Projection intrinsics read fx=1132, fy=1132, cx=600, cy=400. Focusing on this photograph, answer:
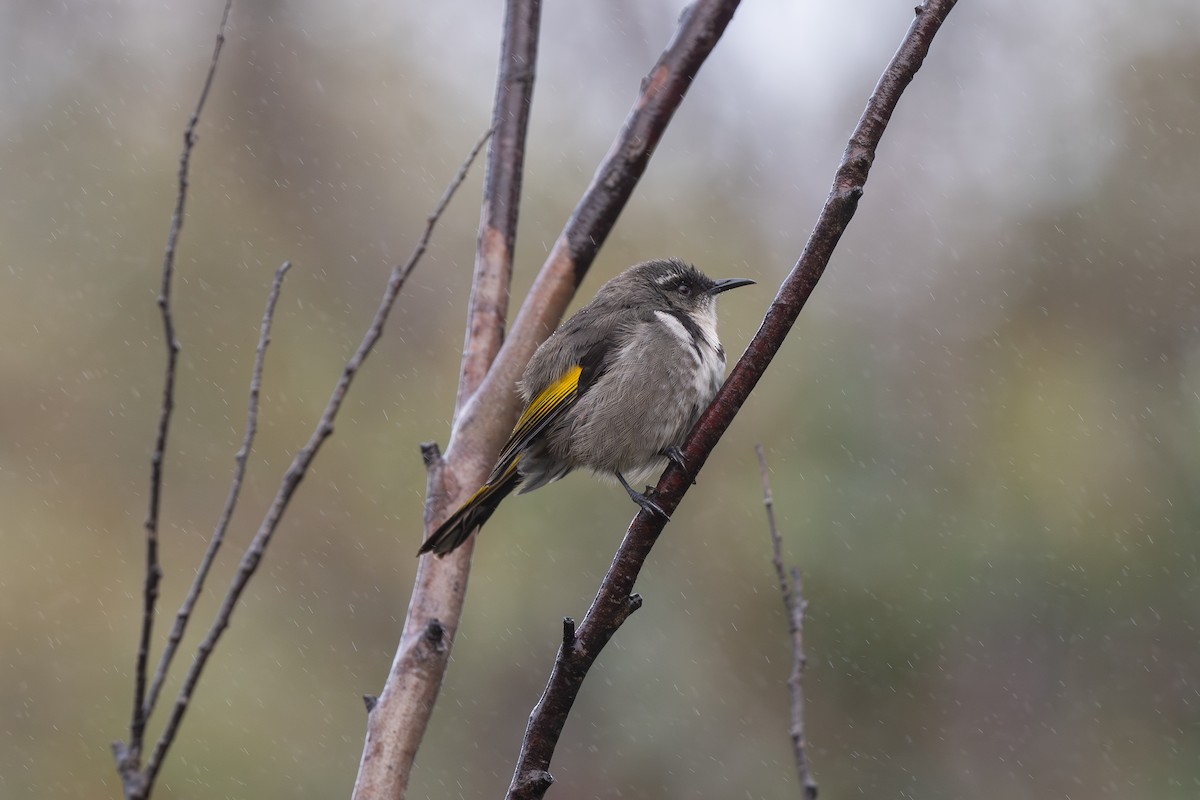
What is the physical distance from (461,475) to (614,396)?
1.01 meters

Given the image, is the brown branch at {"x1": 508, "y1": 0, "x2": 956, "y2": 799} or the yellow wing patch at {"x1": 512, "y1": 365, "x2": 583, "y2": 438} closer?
the brown branch at {"x1": 508, "y1": 0, "x2": 956, "y2": 799}

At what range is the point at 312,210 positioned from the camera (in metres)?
11.2

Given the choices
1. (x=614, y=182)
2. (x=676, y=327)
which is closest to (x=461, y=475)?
(x=614, y=182)

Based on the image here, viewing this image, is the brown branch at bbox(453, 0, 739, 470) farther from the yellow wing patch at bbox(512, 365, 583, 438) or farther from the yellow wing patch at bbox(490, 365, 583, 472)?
the yellow wing patch at bbox(512, 365, 583, 438)

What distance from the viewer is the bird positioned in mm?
3902

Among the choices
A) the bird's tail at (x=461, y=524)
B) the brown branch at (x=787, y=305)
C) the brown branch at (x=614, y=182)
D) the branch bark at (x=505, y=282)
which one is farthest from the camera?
the brown branch at (x=614, y=182)

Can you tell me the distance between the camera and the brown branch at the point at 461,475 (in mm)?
2496

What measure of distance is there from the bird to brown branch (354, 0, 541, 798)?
37 cm

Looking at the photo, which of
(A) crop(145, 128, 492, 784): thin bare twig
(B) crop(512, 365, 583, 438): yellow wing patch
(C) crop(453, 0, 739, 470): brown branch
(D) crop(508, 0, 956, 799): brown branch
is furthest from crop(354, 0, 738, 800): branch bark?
(A) crop(145, 128, 492, 784): thin bare twig

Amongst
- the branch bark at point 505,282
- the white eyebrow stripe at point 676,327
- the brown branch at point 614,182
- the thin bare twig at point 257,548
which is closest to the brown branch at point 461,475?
the branch bark at point 505,282

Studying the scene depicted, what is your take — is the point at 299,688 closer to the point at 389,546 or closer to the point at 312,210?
the point at 389,546

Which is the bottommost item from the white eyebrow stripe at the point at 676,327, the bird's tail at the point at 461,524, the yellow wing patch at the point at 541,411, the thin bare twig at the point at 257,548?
the thin bare twig at the point at 257,548

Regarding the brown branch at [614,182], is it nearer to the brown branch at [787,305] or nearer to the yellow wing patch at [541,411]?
the yellow wing patch at [541,411]

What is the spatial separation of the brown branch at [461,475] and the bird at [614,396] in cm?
37
